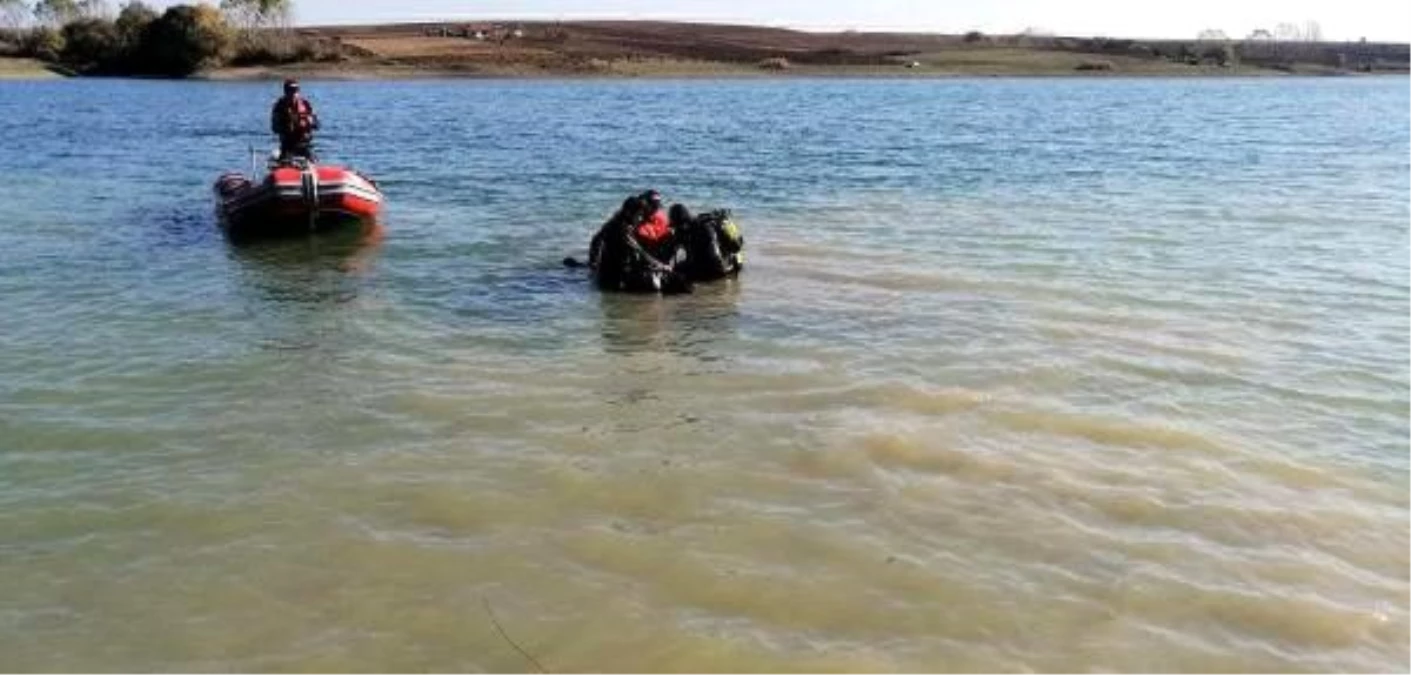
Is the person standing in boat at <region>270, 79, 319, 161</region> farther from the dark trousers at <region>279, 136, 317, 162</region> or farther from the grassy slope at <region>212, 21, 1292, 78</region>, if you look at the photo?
the grassy slope at <region>212, 21, 1292, 78</region>

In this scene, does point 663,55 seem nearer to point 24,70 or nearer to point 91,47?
point 91,47

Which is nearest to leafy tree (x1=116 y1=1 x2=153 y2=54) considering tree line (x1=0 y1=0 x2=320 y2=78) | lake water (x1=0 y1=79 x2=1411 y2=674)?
tree line (x1=0 y1=0 x2=320 y2=78)

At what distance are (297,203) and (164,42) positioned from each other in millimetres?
79616

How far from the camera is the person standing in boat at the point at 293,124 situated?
19.1 meters

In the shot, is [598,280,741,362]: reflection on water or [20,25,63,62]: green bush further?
[20,25,63,62]: green bush

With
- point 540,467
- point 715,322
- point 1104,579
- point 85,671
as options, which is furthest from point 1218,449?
point 85,671

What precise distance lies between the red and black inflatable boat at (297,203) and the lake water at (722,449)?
440 millimetres

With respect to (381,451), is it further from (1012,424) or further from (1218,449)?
(1218,449)

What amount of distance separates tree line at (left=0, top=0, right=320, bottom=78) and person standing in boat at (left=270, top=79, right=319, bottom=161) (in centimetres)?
7199

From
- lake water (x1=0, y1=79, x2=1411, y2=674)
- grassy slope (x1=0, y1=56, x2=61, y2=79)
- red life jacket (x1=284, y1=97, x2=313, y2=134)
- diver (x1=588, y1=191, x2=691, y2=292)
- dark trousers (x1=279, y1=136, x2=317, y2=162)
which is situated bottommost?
lake water (x1=0, y1=79, x2=1411, y2=674)

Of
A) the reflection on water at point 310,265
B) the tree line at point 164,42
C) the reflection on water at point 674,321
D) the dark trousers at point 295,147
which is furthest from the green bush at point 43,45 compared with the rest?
the reflection on water at point 674,321

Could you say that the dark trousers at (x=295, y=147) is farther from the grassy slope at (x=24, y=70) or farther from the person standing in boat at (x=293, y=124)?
the grassy slope at (x=24, y=70)

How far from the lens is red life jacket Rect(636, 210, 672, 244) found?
14383 millimetres

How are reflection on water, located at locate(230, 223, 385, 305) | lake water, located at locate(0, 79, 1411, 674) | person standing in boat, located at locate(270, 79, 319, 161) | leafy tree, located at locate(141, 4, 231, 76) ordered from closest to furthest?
1. lake water, located at locate(0, 79, 1411, 674)
2. reflection on water, located at locate(230, 223, 385, 305)
3. person standing in boat, located at locate(270, 79, 319, 161)
4. leafy tree, located at locate(141, 4, 231, 76)
